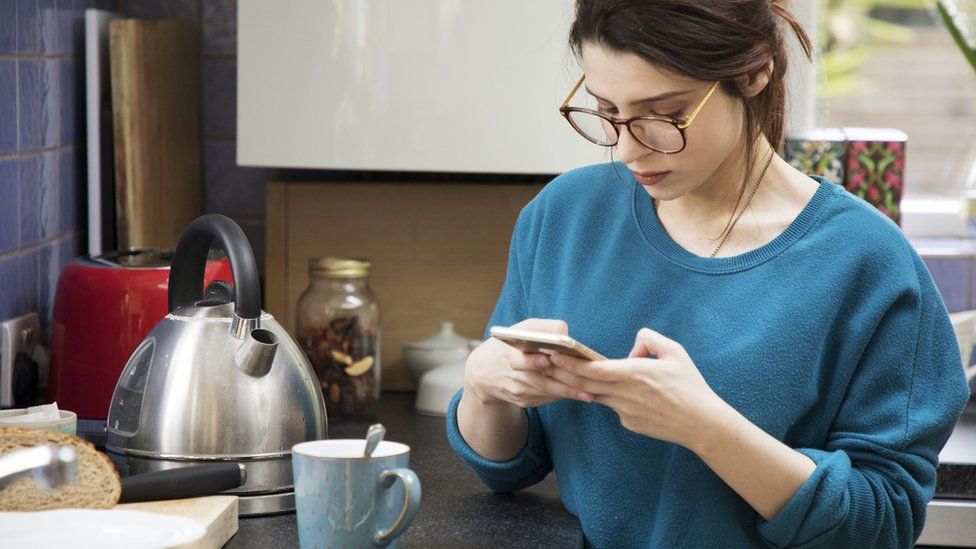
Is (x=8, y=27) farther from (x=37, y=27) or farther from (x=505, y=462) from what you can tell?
(x=505, y=462)

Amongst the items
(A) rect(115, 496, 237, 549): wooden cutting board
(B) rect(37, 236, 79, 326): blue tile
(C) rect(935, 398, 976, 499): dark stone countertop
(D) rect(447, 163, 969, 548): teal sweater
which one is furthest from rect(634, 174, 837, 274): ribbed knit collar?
(B) rect(37, 236, 79, 326): blue tile

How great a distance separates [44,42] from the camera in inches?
62.0

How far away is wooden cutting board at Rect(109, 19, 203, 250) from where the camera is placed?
1712mm

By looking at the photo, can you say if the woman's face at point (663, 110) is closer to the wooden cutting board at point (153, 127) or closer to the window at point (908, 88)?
the wooden cutting board at point (153, 127)

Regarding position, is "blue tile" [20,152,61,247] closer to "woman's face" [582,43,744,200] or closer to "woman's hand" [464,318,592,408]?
"woman's hand" [464,318,592,408]

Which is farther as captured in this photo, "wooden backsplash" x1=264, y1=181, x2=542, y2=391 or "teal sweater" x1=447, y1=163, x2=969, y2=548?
"wooden backsplash" x1=264, y1=181, x2=542, y2=391

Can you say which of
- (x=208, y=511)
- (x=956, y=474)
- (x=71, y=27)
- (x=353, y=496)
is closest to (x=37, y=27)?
(x=71, y=27)

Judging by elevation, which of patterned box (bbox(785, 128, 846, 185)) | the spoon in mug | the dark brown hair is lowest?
the spoon in mug

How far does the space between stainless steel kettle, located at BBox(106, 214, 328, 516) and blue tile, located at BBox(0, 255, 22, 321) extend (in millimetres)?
368

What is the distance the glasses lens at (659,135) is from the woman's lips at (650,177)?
3cm

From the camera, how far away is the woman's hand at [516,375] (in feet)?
3.32

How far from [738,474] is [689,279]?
0.22m

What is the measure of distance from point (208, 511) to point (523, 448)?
35 centimetres

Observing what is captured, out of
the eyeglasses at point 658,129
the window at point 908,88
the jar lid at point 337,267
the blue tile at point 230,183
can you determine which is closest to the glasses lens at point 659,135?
the eyeglasses at point 658,129
